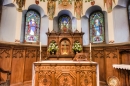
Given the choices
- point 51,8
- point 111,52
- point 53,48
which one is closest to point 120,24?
point 111,52

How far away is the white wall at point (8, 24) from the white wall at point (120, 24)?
6.39 meters

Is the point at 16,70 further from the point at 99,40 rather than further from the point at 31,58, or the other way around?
the point at 99,40

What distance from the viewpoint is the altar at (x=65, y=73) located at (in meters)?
4.11

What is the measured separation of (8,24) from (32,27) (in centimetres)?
169

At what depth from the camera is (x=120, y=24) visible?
22.0 feet

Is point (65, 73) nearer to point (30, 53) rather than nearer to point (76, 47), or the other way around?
point (76, 47)

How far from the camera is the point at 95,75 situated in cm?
409

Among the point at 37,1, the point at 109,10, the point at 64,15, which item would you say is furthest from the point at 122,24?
the point at 37,1

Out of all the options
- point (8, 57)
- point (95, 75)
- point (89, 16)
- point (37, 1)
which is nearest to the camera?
point (95, 75)

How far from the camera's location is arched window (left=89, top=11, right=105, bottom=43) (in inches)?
306

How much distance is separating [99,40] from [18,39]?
5.48 metres

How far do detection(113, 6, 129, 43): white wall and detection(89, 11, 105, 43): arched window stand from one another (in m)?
1.09

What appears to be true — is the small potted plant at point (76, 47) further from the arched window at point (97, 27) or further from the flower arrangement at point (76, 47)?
the arched window at point (97, 27)

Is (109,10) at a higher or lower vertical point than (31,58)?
higher
